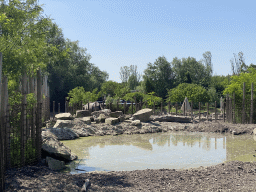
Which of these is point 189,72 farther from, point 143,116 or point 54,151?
point 54,151

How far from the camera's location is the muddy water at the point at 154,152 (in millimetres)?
8125

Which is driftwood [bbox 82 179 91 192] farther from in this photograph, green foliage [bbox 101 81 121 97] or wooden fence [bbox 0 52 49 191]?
green foliage [bbox 101 81 121 97]

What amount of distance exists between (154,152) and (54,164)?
3945mm

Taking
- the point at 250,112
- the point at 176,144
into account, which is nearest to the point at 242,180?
the point at 176,144

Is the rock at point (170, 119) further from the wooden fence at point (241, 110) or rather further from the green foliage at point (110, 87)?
the green foliage at point (110, 87)

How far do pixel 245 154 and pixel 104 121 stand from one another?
375 inches

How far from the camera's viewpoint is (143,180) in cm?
595

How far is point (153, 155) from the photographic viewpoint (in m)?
9.54

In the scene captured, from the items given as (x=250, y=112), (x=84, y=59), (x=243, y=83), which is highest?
(x=84, y=59)

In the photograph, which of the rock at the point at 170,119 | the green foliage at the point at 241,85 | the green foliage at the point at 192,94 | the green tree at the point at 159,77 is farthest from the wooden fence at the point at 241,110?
the green tree at the point at 159,77

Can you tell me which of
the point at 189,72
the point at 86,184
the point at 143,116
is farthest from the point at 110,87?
the point at 86,184

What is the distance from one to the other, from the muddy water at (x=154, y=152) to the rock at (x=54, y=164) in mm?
204

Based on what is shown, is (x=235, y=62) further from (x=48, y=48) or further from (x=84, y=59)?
(x=48, y=48)

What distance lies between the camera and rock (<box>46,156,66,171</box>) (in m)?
7.29
